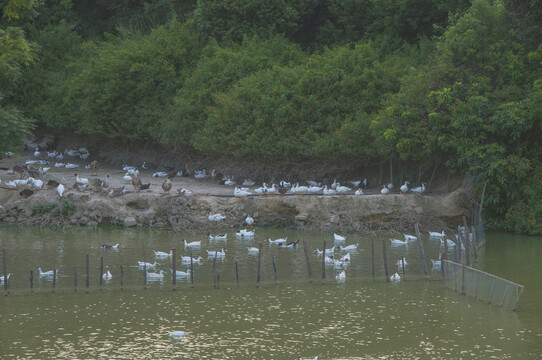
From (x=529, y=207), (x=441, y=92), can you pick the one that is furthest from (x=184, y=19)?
(x=529, y=207)

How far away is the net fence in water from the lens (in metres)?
16.8

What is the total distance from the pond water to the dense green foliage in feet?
17.2

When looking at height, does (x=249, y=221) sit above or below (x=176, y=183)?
below

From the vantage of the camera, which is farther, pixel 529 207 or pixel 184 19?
pixel 184 19

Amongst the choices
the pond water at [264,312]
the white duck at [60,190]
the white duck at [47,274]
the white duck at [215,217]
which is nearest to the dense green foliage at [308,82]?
the white duck at [60,190]

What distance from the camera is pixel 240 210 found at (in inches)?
1113

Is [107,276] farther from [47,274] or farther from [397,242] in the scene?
[397,242]

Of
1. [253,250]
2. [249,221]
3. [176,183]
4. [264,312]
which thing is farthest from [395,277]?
[176,183]

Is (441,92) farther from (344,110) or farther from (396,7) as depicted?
(396,7)

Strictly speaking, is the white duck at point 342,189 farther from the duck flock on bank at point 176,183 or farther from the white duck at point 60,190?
the white duck at point 60,190

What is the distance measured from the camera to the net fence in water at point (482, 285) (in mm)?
16828

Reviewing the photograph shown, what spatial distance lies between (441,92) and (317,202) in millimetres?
5869

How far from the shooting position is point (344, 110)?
102 ft

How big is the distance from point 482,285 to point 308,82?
1597cm
